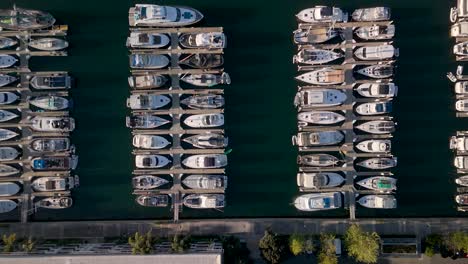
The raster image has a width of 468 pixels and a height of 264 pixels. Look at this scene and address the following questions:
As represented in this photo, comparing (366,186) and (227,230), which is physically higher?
(366,186)

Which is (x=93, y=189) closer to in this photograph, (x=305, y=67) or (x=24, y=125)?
(x=24, y=125)

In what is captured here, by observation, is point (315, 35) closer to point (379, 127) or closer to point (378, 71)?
point (378, 71)

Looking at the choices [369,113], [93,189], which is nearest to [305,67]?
[369,113]

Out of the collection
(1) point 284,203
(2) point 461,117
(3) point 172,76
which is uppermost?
(3) point 172,76

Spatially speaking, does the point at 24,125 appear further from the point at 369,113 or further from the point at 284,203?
the point at 369,113

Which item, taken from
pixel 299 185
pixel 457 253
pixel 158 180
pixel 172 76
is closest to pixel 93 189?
pixel 158 180

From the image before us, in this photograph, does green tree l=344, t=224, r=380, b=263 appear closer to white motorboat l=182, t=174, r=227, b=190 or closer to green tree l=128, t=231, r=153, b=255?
white motorboat l=182, t=174, r=227, b=190

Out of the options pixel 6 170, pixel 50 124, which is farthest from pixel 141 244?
pixel 6 170
